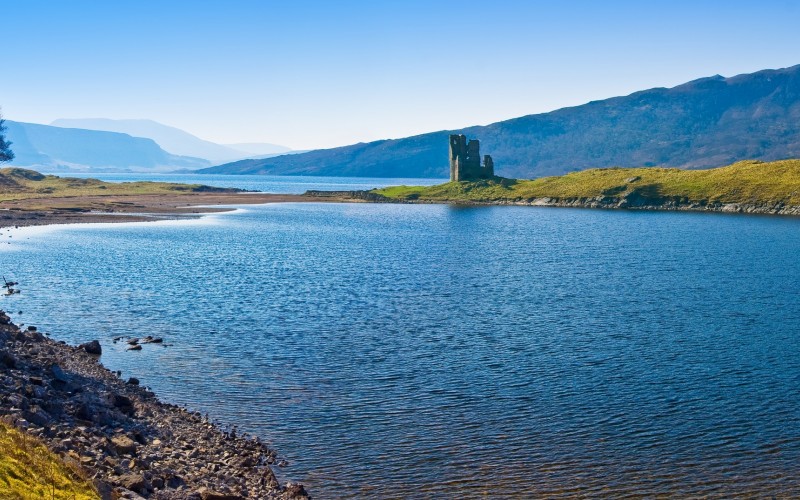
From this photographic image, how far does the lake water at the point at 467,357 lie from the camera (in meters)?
24.2

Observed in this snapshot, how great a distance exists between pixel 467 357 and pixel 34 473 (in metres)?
25.2

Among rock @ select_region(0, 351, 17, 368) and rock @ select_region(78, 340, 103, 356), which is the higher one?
rock @ select_region(0, 351, 17, 368)

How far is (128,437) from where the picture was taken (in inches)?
899

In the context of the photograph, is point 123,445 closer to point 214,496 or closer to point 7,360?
point 214,496

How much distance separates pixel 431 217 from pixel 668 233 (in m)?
58.7

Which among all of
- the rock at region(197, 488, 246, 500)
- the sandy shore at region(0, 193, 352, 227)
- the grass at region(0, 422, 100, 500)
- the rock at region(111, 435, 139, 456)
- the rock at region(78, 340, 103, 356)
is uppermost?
the sandy shore at region(0, 193, 352, 227)

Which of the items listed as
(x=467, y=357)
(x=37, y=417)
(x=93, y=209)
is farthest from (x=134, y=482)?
(x=93, y=209)

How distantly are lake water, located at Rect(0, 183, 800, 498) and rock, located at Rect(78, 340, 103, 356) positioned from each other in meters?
0.79

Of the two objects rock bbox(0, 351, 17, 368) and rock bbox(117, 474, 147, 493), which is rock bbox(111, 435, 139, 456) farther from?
rock bbox(0, 351, 17, 368)

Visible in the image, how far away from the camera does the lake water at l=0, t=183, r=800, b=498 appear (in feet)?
79.5

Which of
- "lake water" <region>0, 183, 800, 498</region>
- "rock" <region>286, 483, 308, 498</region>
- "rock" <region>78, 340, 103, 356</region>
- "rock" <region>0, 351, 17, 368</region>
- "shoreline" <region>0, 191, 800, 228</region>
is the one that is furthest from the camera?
"shoreline" <region>0, 191, 800, 228</region>

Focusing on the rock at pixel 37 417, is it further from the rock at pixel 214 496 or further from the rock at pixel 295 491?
the rock at pixel 295 491

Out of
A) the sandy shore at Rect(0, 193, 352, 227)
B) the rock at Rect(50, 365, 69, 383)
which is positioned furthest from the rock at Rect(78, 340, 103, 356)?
the sandy shore at Rect(0, 193, 352, 227)

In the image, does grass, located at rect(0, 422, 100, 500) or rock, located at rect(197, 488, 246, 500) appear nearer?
grass, located at rect(0, 422, 100, 500)
